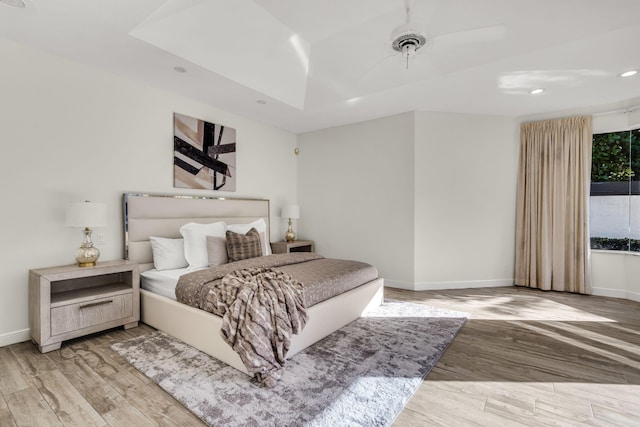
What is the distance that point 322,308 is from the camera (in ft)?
8.71

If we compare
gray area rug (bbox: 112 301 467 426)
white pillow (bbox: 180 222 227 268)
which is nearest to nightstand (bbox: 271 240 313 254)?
white pillow (bbox: 180 222 227 268)

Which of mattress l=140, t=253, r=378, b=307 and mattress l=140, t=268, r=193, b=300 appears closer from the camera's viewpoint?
mattress l=140, t=253, r=378, b=307

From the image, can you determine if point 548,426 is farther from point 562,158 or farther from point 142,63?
point 142,63

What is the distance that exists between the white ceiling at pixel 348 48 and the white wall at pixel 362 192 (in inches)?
29.9

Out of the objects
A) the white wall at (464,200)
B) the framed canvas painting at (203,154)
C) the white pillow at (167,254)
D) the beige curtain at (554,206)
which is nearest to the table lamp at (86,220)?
the white pillow at (167,254)

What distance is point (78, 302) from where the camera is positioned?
2.60m

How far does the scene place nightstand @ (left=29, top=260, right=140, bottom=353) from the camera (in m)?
2.44

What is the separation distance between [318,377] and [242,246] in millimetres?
1795

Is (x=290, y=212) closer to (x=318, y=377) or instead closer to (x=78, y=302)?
(x=78, y=302)

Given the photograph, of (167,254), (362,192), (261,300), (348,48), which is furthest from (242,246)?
(348,48)

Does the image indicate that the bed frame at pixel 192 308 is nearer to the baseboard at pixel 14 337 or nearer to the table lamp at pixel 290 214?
the table lamp at pixel 290 214

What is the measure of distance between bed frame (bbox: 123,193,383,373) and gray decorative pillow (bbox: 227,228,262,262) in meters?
0.75

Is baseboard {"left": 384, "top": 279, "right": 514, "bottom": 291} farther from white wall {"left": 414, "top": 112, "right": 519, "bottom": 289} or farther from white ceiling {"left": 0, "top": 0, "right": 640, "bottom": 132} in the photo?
white ceiling {"left": 0, "top": 0, "right": 640, "bottom": 132}

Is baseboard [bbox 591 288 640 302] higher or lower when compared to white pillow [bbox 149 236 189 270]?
lower
